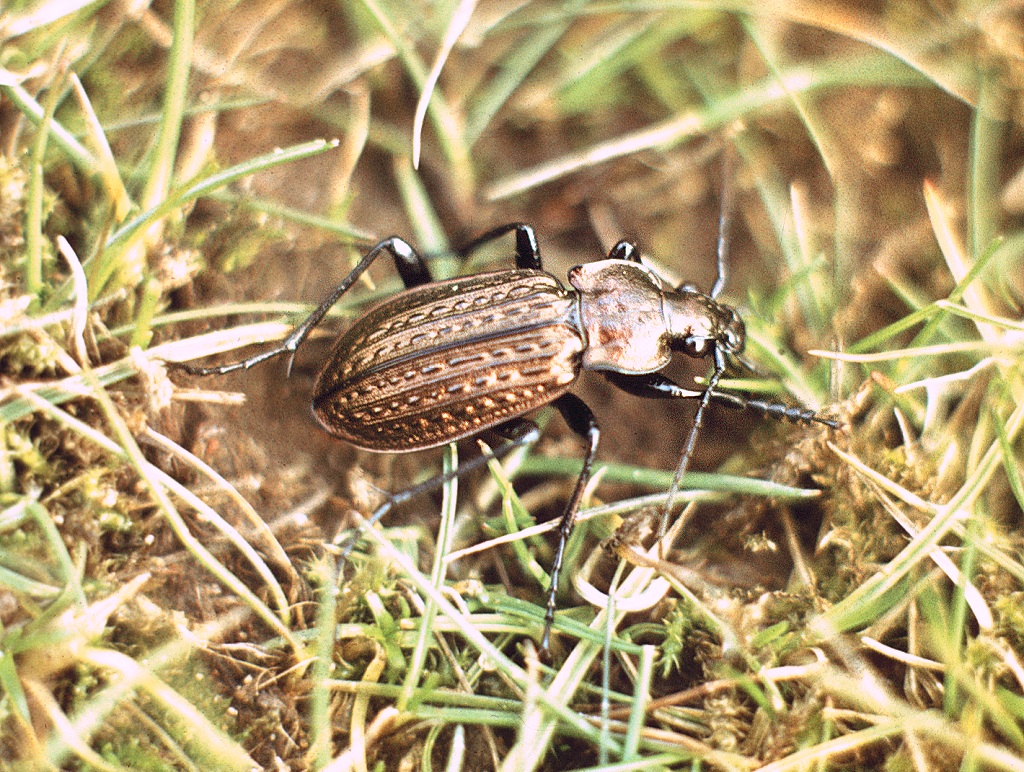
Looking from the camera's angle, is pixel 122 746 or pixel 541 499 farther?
pixel 541 499

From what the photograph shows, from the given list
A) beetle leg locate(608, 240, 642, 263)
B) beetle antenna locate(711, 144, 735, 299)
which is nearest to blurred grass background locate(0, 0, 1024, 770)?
beetle antenna locate(711, 144, 735, 299)

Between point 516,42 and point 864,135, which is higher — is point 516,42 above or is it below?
above

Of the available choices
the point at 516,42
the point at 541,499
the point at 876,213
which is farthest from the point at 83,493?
the point at 876,213

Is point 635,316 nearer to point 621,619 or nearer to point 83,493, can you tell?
point 621,619

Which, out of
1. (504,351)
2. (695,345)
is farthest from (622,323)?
(504,351)

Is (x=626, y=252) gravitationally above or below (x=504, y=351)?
above

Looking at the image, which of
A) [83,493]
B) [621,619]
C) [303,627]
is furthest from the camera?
[621,619]

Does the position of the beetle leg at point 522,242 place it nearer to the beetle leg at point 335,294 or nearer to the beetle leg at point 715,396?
the beetle leg at point 335,294

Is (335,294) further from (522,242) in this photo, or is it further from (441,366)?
(522,242)
